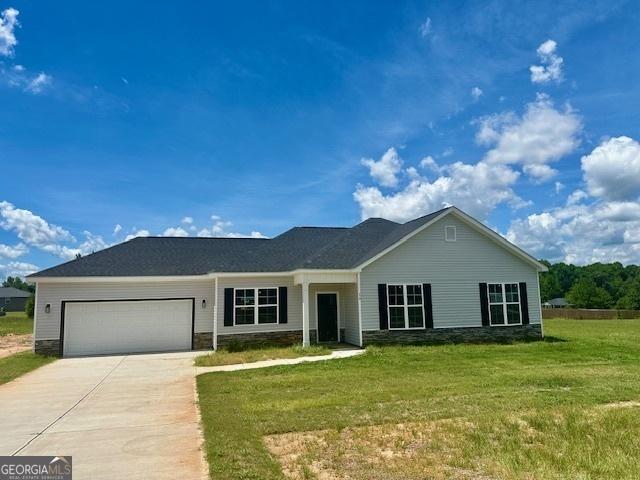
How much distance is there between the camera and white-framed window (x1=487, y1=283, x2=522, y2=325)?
17438mm

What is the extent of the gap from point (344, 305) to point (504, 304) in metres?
6.47

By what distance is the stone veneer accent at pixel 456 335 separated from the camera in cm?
1591

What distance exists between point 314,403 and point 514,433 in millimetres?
3291

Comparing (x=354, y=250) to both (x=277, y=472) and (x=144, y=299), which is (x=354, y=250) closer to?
(x=144, y=299)

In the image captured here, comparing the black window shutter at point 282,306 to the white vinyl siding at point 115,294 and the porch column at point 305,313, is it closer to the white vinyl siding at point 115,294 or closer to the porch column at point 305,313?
the porch column at point 305,313

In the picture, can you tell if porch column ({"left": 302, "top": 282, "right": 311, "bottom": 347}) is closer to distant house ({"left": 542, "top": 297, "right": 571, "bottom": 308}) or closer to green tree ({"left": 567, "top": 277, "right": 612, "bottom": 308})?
green tree ({"left": 567, "top": 277, "right": 612, "bottom": 308})

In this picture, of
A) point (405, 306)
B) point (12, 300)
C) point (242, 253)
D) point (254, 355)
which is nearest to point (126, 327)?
point (242, 253)

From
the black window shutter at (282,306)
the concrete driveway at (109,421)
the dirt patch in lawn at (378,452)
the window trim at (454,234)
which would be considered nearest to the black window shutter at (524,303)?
the window trim at (454,234)

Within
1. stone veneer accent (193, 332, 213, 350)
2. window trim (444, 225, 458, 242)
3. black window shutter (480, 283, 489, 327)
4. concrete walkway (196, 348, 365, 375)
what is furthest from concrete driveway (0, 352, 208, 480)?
black window shutter (480, 283, 489, 327)

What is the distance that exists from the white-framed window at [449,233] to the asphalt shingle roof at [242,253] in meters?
0.73

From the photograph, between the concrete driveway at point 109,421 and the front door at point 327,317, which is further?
the front door at point 327,317

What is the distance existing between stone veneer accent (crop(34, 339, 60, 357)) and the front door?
31.5 feet

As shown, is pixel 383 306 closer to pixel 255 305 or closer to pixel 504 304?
pixel 255 305

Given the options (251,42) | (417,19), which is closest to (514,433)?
(417,19)
